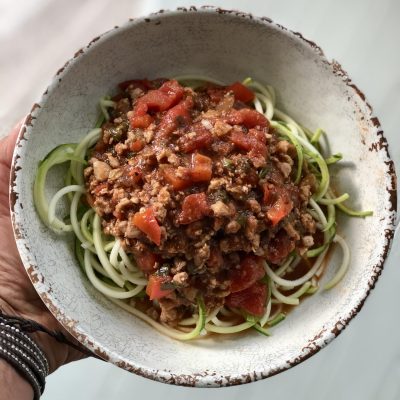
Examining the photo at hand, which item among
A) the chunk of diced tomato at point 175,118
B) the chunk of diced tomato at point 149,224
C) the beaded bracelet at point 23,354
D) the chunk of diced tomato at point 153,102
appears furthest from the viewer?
the chunk of diced tomato at point 153,102

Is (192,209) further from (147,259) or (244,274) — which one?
(244,274)

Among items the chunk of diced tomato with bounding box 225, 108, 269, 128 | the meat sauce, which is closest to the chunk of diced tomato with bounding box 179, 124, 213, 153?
the meat sauce

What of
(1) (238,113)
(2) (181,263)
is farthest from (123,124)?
(2) (181,263)

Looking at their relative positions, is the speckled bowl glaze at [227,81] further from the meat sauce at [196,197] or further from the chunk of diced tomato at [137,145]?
the chunk of diced tomato at [137,145]

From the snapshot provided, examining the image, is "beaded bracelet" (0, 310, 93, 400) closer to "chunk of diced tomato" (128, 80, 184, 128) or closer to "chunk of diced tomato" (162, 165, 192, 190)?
"chunk of diced tomato" (162, 165, 192, 190)

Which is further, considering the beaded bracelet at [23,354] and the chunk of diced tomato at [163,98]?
the chunk of diced tomato at [163,98]

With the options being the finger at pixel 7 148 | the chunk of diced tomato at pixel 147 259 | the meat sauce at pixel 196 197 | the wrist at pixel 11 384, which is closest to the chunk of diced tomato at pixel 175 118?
the meat sauce at pixel 196 197

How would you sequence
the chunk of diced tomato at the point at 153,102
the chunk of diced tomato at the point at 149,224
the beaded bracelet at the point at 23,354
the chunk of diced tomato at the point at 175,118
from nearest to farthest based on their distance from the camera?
the chunk of diced tomato at the point at 149,224 → the beaded bracelet at the point at 23,354 → the chunk of diced tomato at the point at 175,118 → the chunk of diced tomato at the point at 153,102
